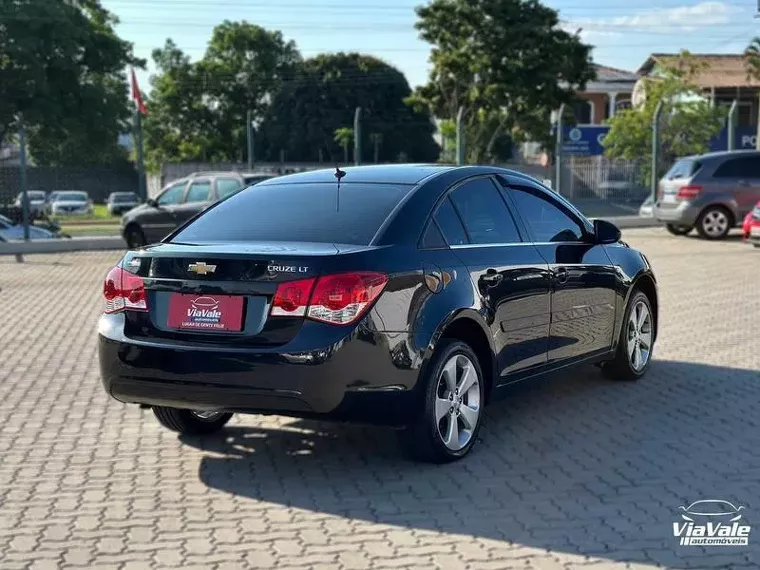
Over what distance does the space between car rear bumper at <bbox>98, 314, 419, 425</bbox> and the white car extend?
4415 cm

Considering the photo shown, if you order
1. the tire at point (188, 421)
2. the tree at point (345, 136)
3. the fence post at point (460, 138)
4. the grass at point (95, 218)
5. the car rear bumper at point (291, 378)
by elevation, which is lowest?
the grass at point (95, 218)

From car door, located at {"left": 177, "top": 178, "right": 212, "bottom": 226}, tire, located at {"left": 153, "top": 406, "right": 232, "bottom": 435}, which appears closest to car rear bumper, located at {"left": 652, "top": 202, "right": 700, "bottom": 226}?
car door, located at {"left": 177, "top": 178, "right": 212, "bottom": 226}

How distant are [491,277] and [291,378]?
144 centimetres

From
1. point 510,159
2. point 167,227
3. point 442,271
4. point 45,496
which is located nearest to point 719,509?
point 442,271

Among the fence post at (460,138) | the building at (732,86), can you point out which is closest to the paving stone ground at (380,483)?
the fence post at (460,138)

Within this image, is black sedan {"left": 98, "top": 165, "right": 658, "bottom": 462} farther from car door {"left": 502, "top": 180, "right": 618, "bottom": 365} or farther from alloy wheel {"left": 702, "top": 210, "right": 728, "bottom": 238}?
alloy wheel {"left": 702, "top": 210, "right": 728, "bottom": 238}

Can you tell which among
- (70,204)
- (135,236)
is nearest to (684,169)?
(135,236)

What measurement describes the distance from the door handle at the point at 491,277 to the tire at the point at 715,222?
16.5 m

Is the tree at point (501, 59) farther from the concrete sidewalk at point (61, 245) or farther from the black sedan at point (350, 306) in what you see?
the black sedan at point (350, 306)

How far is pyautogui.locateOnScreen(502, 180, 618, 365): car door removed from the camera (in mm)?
6238

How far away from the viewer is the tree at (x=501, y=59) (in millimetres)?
40000

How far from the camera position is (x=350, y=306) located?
15.4 feet

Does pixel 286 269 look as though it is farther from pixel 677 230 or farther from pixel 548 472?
pixel 677 230

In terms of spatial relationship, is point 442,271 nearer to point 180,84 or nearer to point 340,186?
point 340,186
